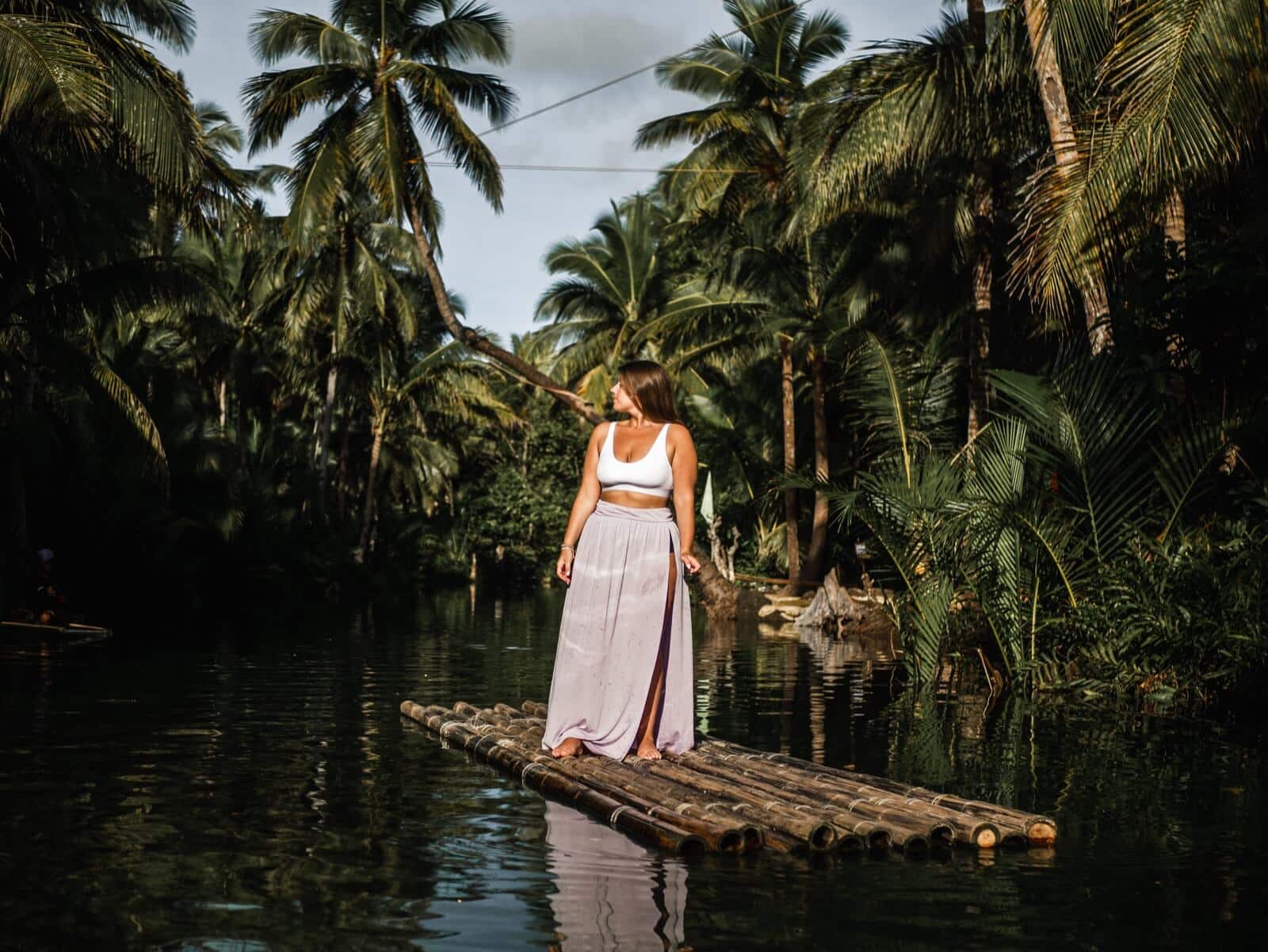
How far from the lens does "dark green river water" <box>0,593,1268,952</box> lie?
425cm

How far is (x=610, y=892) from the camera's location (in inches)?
186

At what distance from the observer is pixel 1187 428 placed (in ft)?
35.9

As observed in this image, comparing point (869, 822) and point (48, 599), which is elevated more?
point (48, 599)

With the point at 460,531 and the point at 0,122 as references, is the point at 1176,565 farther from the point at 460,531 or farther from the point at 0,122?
the point at 460,531

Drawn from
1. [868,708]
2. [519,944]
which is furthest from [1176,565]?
[519,944]

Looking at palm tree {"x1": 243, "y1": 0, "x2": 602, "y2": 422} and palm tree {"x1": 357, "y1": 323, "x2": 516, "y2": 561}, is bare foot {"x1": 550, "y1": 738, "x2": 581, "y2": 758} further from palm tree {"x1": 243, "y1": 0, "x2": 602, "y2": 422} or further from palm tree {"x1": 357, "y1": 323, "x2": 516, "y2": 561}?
palm tree {"x1": 357, "y1": 323, "x2": 516, "y2": 561}

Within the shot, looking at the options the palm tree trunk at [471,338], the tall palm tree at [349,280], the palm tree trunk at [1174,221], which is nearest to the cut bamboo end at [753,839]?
the palm tree trunk at [1174,221]

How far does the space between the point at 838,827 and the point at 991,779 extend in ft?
7.31

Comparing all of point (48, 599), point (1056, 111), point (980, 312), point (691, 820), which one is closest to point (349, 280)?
point (48, 599)

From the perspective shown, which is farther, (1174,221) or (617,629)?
(1174,221)

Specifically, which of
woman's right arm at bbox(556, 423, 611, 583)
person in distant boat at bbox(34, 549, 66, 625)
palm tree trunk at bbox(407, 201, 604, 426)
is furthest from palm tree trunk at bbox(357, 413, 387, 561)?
woman's right arm at bbox(556, 423, 611, 583)

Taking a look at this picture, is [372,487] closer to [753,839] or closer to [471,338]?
[471,338]

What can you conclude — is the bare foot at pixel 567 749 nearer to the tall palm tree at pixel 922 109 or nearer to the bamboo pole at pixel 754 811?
the bamboo pole at pixel 754 811

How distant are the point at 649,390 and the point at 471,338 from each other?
17501 mm
